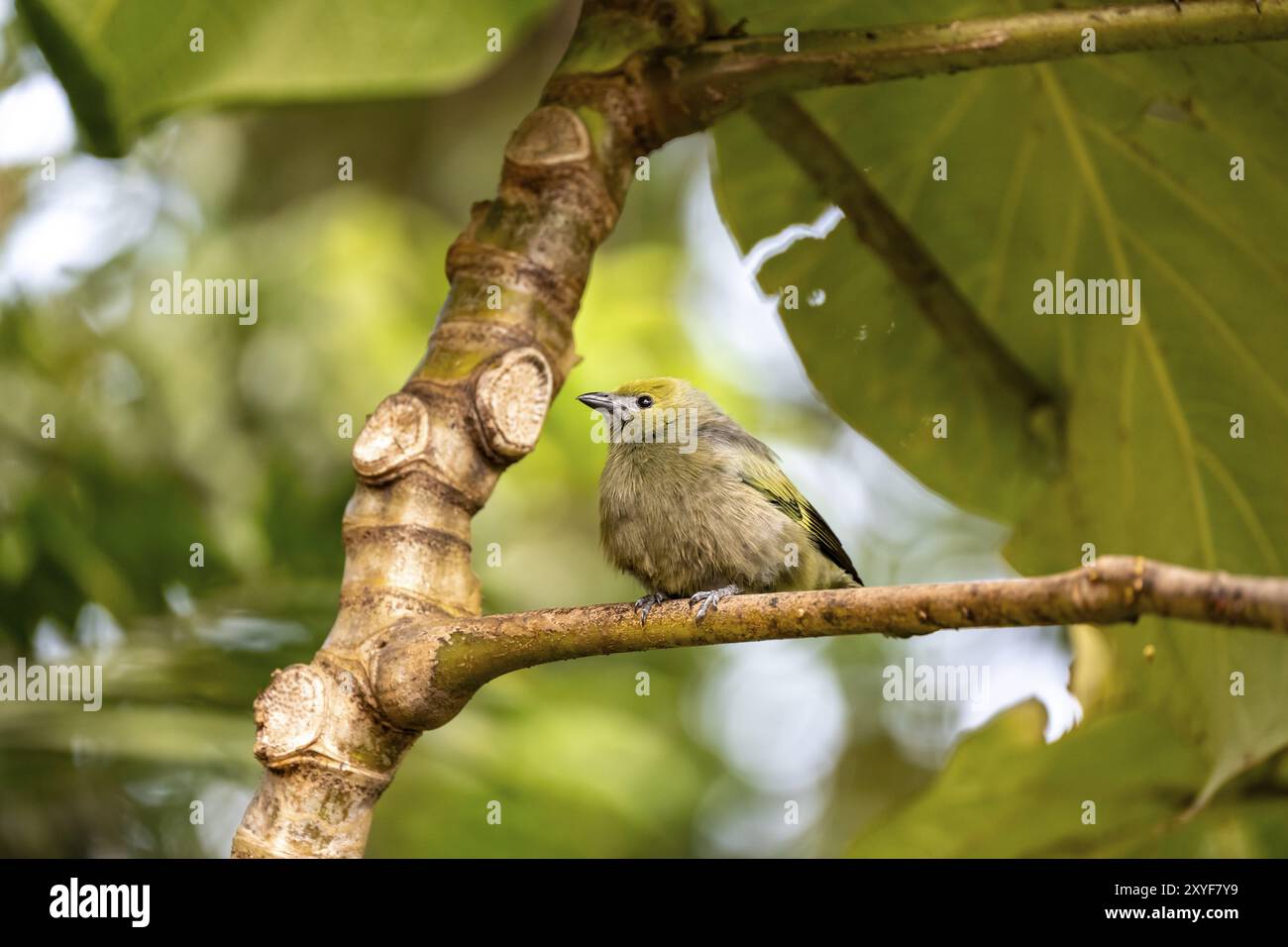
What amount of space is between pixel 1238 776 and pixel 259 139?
17.1ft

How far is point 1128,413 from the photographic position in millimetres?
2934

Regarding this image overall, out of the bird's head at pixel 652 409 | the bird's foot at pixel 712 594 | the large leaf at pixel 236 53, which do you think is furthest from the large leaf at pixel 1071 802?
the large leaf at pixel 236 53

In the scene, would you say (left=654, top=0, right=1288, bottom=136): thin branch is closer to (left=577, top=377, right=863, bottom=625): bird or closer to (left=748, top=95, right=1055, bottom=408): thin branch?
(left=748, top=95, right=1055, bottom=408): thin branch

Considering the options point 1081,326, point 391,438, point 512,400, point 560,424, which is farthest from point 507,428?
point 560,424

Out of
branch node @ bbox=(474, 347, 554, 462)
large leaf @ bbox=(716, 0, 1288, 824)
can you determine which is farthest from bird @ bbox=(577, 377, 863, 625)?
branch node @ bbox=(474, 347, 554, 462)

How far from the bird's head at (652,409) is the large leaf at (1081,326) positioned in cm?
78

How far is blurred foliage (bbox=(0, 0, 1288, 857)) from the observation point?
8.61 ft

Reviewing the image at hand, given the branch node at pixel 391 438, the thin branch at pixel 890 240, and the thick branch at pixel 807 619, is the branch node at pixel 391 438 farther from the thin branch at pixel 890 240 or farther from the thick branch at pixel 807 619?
the thin branch at pixel 890 240

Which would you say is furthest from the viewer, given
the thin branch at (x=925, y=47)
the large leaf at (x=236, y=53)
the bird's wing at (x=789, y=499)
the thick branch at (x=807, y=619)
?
the bird's wing at (x=789, y=499)

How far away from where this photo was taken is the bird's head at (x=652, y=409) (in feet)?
12.0

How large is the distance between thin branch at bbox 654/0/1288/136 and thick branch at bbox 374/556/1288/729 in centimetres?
88

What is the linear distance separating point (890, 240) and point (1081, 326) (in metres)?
0.63
